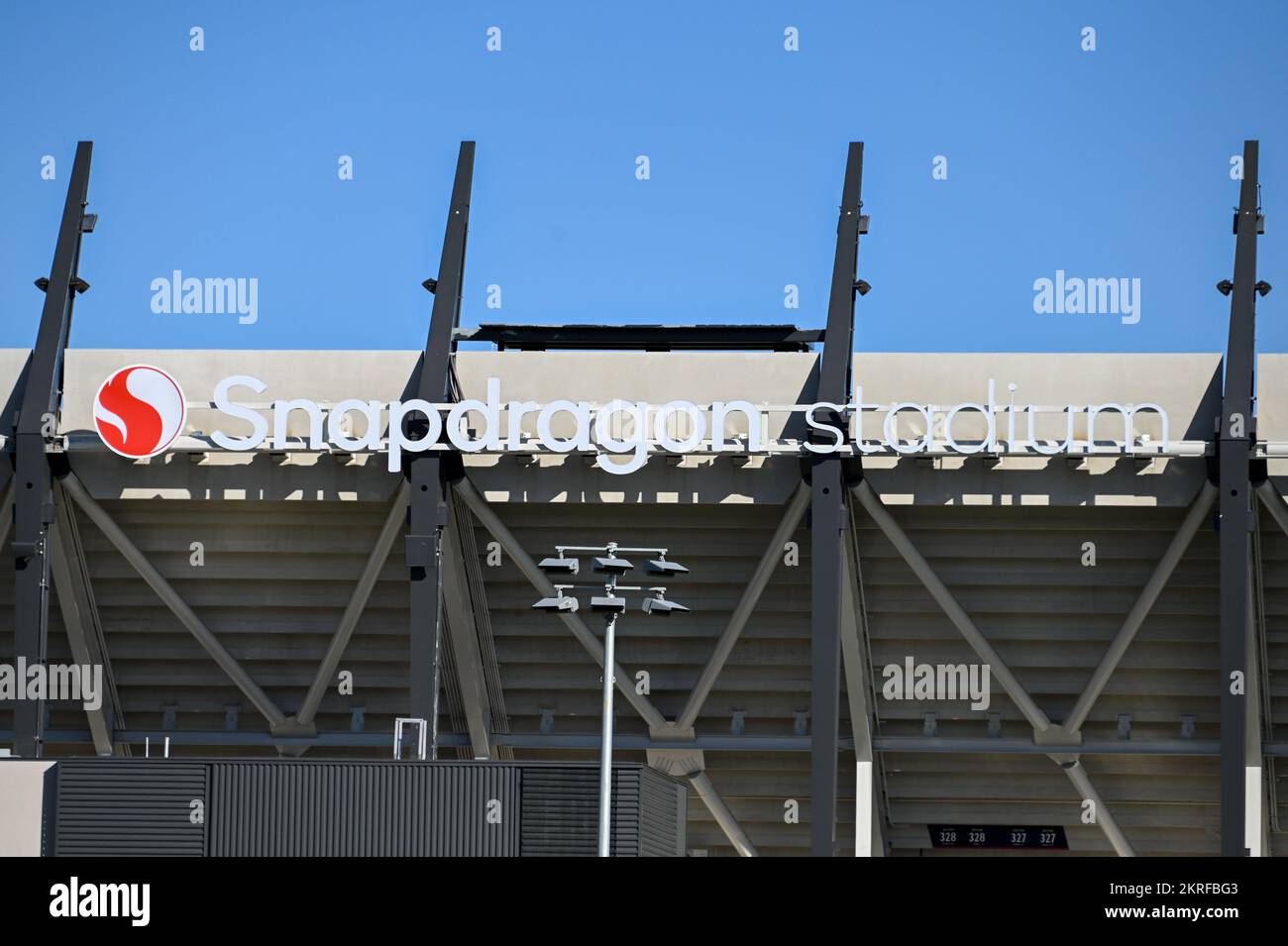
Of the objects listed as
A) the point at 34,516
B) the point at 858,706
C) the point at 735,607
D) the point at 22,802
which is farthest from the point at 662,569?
the point at 34,516

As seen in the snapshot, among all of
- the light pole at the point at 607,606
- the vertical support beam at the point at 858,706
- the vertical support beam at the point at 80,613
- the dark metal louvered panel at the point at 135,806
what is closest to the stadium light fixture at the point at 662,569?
the light pole at the point at 607,606

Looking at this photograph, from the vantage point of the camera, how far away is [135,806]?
30.1 metres

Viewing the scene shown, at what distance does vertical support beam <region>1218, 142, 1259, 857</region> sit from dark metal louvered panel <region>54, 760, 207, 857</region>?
20.1 m

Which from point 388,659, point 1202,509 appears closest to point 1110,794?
point 1202,509

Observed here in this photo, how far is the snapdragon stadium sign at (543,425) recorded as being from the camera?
121 feet

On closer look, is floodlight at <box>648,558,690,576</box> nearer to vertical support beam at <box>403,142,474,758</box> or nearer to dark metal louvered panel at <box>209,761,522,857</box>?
dark metal louvered panel at <box>209,761,522,857</box>

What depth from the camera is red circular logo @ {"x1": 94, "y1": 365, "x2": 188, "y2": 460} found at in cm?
3738

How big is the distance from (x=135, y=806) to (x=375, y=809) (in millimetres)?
4173

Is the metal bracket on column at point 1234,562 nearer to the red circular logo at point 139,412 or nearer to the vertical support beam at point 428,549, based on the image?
the vertical support beam at point 428,549

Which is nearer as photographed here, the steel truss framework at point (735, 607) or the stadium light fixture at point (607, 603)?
the stadium light fixture at point (607, 603)

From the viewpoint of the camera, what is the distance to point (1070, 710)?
39812mm

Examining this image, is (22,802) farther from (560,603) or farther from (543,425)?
(543,425)

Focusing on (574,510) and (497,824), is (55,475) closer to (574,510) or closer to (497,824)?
(574,510)
